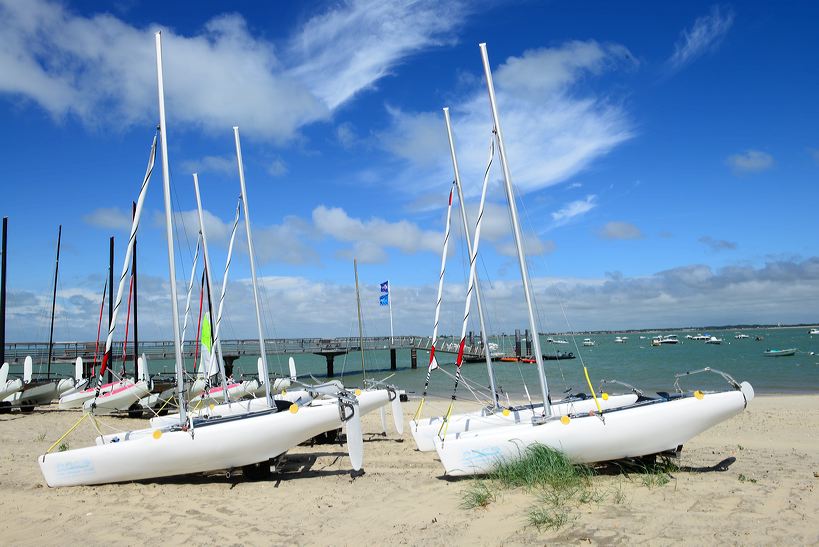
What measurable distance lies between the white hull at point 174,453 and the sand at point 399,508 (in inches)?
10.8

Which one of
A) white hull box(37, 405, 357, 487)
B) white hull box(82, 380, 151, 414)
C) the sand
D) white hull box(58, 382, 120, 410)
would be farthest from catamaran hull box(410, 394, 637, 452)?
white hull box(58, 382, 120, 410)

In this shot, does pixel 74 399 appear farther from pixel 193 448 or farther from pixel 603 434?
pixel 603 434

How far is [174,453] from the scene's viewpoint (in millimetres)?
9695

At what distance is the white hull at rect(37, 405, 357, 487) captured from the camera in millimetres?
9719

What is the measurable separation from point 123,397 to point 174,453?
12842 millimetres

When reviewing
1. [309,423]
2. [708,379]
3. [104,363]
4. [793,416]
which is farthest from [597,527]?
[708,379]

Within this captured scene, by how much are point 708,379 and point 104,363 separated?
3504cm

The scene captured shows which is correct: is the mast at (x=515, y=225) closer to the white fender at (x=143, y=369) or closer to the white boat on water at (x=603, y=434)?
the white boat on water at (x=603, y=434)

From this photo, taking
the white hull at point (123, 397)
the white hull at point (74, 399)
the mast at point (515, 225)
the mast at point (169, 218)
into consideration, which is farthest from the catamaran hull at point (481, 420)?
the white hull at point (74, 399)

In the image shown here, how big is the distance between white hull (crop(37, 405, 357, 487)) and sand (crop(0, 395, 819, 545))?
0.27m

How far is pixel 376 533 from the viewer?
724 centimetres

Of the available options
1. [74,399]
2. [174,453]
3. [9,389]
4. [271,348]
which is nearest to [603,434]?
[174,453]

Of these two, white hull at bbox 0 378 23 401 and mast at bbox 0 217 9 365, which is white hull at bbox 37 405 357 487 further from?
mast at bbox 0 217 9 365

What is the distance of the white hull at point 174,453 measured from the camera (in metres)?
9.72
